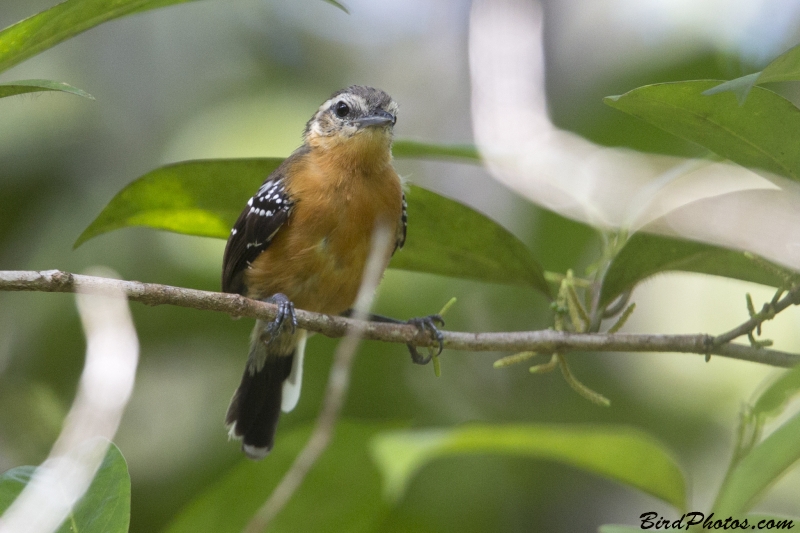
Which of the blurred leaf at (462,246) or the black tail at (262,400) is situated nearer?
the blurred leaf at (462,246)

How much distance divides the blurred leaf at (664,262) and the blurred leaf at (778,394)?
98cm

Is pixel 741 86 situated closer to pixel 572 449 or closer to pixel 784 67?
pixel 784 67

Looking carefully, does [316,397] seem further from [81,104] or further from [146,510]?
[81,104]

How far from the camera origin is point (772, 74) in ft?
7.48

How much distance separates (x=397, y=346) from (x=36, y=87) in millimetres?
2934

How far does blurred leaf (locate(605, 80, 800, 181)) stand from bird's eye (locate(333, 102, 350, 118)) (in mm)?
2584

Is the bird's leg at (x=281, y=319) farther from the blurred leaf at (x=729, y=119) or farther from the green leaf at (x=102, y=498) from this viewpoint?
the blurred leaf at (x=729, y=119)

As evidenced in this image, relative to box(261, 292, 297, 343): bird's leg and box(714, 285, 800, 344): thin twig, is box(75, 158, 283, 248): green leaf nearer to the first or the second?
box(261, 292, 297, 343): bird's leg

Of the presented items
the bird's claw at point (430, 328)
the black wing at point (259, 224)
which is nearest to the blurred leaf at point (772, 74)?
the bird's claw at point (430, 328)

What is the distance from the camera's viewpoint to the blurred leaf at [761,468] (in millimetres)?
2096

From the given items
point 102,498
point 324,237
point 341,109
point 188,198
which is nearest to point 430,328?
point 324,237

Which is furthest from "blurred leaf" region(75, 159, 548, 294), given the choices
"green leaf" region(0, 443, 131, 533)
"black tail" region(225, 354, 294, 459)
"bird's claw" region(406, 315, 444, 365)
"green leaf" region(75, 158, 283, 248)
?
"black tail" region(225, 354, 294, 459)

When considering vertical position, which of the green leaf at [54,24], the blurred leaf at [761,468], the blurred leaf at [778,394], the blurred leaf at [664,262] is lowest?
the blurred leaf at [761,468]

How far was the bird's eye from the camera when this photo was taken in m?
4.99
